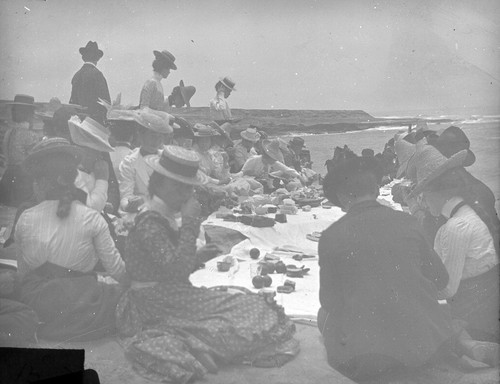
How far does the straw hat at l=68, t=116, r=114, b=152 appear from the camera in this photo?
4.34 metres

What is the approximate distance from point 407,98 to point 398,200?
0.89 meters

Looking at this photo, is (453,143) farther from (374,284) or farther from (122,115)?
(122,115)

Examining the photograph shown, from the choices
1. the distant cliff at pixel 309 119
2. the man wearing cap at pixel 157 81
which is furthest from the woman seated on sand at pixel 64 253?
the distant cliff at pixel 309 119

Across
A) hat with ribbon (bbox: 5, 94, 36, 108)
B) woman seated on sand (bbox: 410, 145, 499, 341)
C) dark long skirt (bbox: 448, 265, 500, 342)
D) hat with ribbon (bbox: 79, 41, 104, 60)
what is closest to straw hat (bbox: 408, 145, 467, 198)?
woman seated on sand (bbox: 410, 145, 499, 341)

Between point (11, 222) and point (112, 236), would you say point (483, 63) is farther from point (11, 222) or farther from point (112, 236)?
point (11, 222)

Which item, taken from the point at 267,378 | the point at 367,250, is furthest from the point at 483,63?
the point at 267,378

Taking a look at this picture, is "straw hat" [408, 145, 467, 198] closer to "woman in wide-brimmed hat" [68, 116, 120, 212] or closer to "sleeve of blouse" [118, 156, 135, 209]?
"sleeve of blouse" [118, 156, 135, 209]

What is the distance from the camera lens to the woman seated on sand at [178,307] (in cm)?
370

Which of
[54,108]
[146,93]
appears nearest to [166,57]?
[146,93]

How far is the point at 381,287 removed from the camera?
362 cm

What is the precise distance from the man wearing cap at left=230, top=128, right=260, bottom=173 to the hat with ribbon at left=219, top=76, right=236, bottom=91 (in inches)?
23.3

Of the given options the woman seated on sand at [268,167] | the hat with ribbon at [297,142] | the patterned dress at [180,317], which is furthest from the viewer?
the woman seated on sand at [268,167]

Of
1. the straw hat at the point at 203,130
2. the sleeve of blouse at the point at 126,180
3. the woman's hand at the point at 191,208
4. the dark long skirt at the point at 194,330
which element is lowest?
the dark long skirt at the point at 194,330

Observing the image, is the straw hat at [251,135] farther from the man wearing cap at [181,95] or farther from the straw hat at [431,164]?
the straw hat at [431,164]
